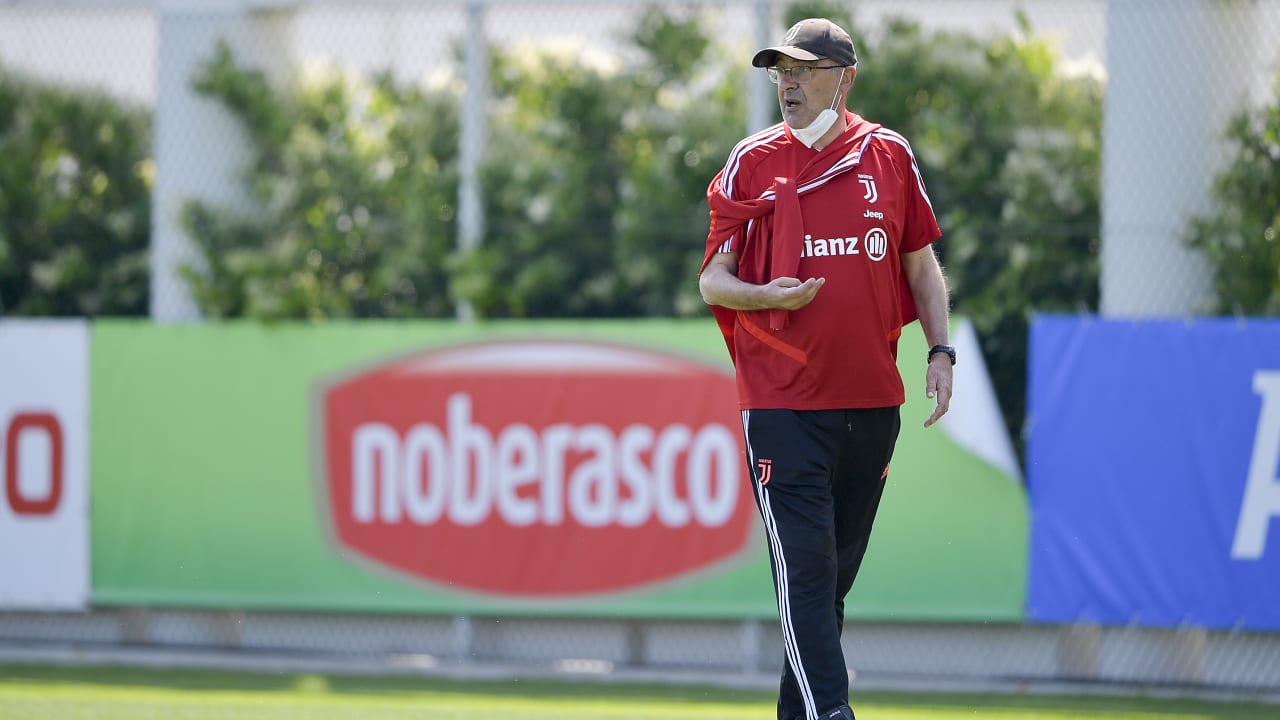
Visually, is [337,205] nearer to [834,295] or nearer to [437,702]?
[437,702]

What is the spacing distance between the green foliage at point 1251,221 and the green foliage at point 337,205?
4.02 metres

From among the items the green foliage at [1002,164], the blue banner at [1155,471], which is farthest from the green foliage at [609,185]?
the blue banner at [1155,471]

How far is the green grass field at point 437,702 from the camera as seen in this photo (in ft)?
20.9

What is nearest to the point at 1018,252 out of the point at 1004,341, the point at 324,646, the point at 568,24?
the point at 1004,341

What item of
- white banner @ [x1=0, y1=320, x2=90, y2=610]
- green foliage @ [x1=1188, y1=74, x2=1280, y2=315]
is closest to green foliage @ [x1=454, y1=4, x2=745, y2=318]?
white banner @ [x1=0, y1=320, x2=90, y2=610]

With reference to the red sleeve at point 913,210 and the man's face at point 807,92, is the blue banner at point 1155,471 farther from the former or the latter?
the man's face at point 807,92

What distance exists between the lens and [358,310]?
834cm

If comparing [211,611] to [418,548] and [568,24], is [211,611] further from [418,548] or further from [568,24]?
[568,24]

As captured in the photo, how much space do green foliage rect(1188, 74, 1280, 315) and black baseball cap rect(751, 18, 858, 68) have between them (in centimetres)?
392

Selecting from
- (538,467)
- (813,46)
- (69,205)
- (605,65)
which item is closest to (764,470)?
(813,46)

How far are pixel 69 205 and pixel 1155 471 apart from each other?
6183 millimetres

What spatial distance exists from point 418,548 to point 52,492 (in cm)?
201

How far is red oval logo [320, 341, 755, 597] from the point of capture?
24.4ft

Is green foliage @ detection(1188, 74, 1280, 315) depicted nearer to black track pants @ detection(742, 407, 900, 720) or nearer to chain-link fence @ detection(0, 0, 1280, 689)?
chain-link fence @ detection(0, 0, 1280, 689)
